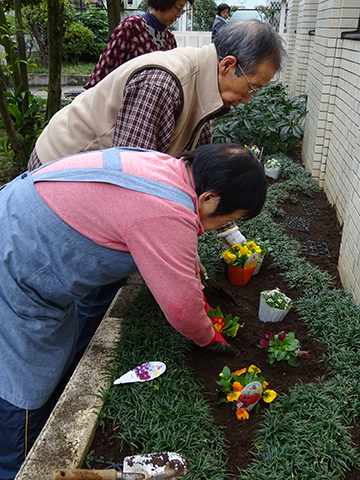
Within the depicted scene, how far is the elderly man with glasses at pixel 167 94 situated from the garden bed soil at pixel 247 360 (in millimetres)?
1141

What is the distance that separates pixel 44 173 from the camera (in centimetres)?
146

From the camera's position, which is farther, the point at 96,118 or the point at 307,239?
the point at 307,239

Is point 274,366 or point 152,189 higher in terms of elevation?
point 152,189

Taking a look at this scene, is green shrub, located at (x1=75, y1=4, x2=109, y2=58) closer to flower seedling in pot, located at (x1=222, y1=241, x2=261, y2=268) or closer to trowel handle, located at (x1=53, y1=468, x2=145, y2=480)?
flower seedling in pot, located at (x1=222, y1=241, x2=261, y2=268)

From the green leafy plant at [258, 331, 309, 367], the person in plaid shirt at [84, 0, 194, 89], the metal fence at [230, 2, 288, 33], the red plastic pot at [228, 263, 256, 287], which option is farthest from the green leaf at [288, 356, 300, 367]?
the metal fence at [230, 2, 288, 33]

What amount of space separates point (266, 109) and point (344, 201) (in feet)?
8.86

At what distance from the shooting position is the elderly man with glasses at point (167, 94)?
1.72 meters

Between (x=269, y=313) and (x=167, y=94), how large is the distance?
4.73ft

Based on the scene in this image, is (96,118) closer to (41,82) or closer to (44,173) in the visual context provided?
(44,173)

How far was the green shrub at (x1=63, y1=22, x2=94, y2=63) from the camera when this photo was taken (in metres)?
15.8

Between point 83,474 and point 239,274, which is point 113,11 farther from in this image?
point 83,474

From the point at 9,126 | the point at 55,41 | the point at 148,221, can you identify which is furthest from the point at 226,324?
the point at 55,41

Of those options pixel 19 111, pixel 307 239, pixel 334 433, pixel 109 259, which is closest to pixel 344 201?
pixel 307 239

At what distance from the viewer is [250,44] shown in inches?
68.2
